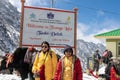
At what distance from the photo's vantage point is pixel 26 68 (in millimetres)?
12820

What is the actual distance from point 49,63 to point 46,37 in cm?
678

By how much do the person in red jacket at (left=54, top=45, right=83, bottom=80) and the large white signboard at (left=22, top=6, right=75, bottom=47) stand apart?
706cm

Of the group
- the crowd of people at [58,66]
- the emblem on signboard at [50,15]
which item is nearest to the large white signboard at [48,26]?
the emblem on signboard at [50,15]

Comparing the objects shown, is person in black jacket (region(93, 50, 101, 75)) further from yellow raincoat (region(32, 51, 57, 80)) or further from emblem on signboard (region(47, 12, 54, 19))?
yellow raincoat (region(32, 51, 57, 80))

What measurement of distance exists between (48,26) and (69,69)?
7550 millimetres

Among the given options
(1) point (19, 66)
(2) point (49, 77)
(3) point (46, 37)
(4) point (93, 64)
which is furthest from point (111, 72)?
(4) point (93, 64)

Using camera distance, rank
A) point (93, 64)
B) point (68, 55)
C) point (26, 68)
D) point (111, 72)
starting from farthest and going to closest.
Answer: point (93, 64), point (26, 68), point (111, 72), point (68, 55)

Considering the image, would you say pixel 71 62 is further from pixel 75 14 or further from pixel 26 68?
pixel 75 14

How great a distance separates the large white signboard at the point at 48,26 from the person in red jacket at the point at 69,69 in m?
7.06

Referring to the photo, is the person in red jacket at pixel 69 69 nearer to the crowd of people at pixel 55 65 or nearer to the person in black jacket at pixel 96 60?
the crowd of people at pixel 55 65

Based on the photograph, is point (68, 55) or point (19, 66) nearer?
point (68, 55)

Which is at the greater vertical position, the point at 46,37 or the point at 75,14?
the point at 75,14

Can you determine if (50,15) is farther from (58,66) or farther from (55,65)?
(58,66)

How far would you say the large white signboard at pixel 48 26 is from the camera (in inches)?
604
